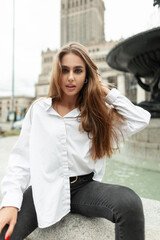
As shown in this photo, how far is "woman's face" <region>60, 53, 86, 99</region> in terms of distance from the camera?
1.48 m

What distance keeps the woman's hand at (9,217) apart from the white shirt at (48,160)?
34 mm

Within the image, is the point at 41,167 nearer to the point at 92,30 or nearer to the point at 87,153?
the point at 87,153

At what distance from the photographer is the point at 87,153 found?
4.95ft

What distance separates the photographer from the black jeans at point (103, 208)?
1133 mm

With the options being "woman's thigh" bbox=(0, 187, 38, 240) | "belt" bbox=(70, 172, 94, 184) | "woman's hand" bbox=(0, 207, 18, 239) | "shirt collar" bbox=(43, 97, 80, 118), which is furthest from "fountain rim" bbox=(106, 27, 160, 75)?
"woman's hand" bbox=(0, 207, 18, 239)

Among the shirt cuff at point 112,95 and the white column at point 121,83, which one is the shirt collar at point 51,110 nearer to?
the shirt cuff at point 112,95

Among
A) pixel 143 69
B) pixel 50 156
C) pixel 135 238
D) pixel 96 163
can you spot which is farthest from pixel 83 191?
pixel 143 69

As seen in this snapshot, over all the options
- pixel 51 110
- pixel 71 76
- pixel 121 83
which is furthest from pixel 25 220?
pixel 121 83

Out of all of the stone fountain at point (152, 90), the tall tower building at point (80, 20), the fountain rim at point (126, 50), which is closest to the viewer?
the fountain rim at point (126, 50)

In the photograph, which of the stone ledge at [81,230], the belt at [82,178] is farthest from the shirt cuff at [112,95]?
the stone ledge at [81,230]

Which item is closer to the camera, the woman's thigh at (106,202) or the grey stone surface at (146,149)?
the woman's thigh at (106,202)

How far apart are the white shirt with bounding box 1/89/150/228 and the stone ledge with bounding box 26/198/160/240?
0.44ft

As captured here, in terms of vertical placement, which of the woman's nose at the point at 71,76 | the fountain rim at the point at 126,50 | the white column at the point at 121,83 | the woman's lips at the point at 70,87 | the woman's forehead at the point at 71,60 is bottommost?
the woman's lips at the point at 70,87

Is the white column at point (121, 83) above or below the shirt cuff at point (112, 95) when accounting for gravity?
above
